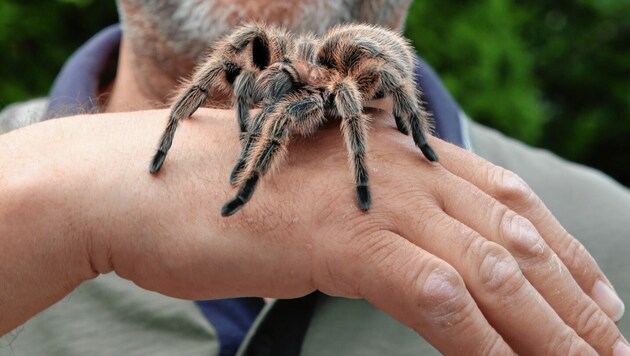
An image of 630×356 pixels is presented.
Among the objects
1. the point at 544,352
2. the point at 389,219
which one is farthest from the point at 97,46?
the point at 544,352

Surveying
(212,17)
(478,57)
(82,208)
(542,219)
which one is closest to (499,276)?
(542,219)

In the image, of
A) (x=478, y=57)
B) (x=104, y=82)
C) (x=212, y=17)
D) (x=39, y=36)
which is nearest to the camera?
(x=212, y=17)

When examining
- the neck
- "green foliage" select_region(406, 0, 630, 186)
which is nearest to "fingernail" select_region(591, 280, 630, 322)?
the neck

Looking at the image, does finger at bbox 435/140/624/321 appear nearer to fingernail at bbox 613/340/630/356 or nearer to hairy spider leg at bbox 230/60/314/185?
fingernail at bbox 613/340/630/356

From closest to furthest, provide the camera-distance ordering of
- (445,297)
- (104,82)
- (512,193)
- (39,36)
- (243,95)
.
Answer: (445,297) → (512,193) → (243,95) → (104,82) → (39,36)

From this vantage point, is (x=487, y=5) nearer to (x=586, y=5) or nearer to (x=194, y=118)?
(x=586, y=5)

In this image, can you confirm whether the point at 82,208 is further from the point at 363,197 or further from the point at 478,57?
the point at 478,57
